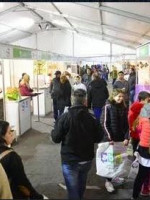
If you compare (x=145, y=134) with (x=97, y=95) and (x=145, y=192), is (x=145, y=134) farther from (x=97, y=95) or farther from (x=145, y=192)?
(x=97, y=95)

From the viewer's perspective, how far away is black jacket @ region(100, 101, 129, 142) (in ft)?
15.5

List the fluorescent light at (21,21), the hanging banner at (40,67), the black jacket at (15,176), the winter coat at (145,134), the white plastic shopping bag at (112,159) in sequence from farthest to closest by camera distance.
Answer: the fluorescent light at (21,21) < the hanging banner at (40,67) < the white plastic shopping bag at (112,159) < the winter coat at (145,134) < the black jacket at (15,176)

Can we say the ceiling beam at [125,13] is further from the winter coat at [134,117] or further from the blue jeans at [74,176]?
the blue jeans at [74,176]

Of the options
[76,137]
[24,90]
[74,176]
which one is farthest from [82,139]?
[24,90]

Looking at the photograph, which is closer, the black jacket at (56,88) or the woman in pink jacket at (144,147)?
the woman in pink jacket at (144,147)

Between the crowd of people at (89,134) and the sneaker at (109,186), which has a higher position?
the crowd of people at (89,134)

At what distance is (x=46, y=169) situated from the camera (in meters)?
5.86

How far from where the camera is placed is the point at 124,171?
4738mm

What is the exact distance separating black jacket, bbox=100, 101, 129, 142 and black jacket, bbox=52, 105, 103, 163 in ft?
4.32

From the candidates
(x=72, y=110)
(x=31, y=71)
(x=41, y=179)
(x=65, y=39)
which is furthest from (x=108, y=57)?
(x=72, y=110)

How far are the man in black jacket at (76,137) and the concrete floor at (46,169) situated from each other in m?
1.13

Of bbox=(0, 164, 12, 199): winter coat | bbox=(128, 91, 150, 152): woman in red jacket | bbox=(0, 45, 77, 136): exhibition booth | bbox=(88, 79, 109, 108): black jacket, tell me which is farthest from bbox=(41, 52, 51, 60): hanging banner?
bbox=(0, 164, 12, 199): winter coat

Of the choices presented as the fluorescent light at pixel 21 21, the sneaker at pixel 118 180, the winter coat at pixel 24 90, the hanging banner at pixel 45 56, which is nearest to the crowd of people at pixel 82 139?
the sneaker at pixel 118 180

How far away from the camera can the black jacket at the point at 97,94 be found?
807 centimetres
